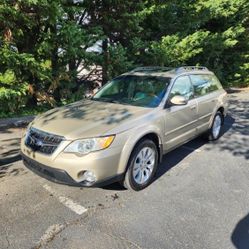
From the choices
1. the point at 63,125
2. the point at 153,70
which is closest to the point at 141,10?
the point at 153,70

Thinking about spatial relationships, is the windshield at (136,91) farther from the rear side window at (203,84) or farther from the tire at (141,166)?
the rear side window at (203,84)

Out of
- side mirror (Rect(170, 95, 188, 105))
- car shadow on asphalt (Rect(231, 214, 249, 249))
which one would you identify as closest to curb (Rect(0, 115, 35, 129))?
side mirror (Rect(170, 95, 188, 105))

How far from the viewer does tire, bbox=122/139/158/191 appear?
13.1ft

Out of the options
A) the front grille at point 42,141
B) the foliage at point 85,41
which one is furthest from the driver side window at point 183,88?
the foliage at point 85,41

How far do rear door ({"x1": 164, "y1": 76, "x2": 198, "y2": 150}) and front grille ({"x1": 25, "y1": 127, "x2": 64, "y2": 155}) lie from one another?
169 cm

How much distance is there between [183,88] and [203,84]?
0.93 m

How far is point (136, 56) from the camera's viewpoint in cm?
990

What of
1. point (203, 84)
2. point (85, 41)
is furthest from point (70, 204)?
point (85, 41)

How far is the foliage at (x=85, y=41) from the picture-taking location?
689cm

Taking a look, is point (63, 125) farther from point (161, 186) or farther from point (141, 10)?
point (141, 10)

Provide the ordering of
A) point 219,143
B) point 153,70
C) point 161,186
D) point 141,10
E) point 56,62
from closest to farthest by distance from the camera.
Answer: point 161,186 < point 153,70 < point 219,143 < point 56,62 < point 141,10

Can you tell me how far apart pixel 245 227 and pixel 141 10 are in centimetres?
747

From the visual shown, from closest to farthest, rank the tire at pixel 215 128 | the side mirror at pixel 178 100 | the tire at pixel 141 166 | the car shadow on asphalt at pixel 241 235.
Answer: the car shadow on asphalt at pixel 241 235, the tire at pixel 141 166, the side mirror at pixel 178 100, the tire at pixel 215 128

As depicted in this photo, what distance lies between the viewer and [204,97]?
19.0 ft
